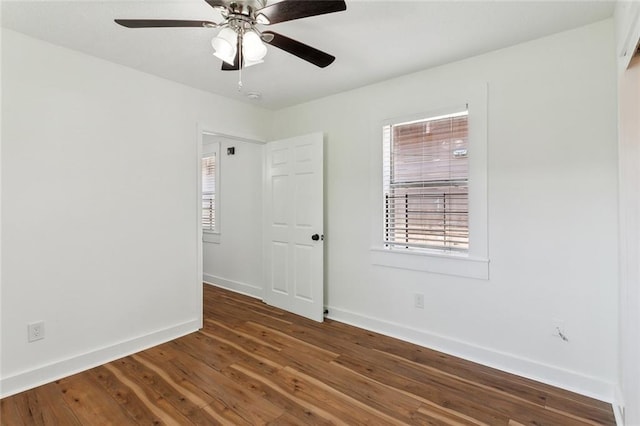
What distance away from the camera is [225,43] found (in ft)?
5.52

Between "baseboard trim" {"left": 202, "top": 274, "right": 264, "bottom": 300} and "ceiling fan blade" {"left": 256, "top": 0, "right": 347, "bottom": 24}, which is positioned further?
"baseboard trim" {"left": 202, "top": 274, "right": 264, "bottom": 300}

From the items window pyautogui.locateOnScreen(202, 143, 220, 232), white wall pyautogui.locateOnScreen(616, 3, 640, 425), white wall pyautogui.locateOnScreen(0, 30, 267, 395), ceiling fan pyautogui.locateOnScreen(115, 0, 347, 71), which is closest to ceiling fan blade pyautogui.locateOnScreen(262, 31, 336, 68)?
ceiling fan pyautogui.locateOnScreen(115, 0, 347, 71)

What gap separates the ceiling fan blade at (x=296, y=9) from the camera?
142 cm

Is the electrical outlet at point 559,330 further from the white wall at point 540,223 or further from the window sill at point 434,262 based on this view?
the window sill at point 434,262

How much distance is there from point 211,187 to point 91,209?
2.52m

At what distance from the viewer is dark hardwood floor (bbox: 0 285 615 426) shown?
1.92 metres

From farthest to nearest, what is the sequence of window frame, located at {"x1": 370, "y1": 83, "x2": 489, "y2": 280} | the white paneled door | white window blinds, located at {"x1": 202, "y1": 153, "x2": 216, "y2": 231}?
white window blinds, located at {"x1": 202, "y1": 153, "x2": 216, "y2": 231} → the white paneled door → window frame, located at {"x1": 370, "y1": 83, "x2": 489, "y2": 280}

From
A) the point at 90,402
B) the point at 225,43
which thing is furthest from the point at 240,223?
the point at 225,43

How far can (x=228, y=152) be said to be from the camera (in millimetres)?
4684

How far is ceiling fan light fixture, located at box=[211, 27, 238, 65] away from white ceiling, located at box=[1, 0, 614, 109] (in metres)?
0.36

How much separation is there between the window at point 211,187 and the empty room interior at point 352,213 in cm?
153

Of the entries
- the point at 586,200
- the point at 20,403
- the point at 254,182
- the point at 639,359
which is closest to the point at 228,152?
the point at 254,182

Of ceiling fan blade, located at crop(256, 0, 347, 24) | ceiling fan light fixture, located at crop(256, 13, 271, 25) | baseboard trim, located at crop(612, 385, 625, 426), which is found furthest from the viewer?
baseboard trim, located at crop(612, 385, 625, 426)

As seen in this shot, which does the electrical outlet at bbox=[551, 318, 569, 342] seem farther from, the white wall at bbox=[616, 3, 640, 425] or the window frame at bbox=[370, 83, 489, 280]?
the window frame at bbox=[370, 83, 489, 280]
